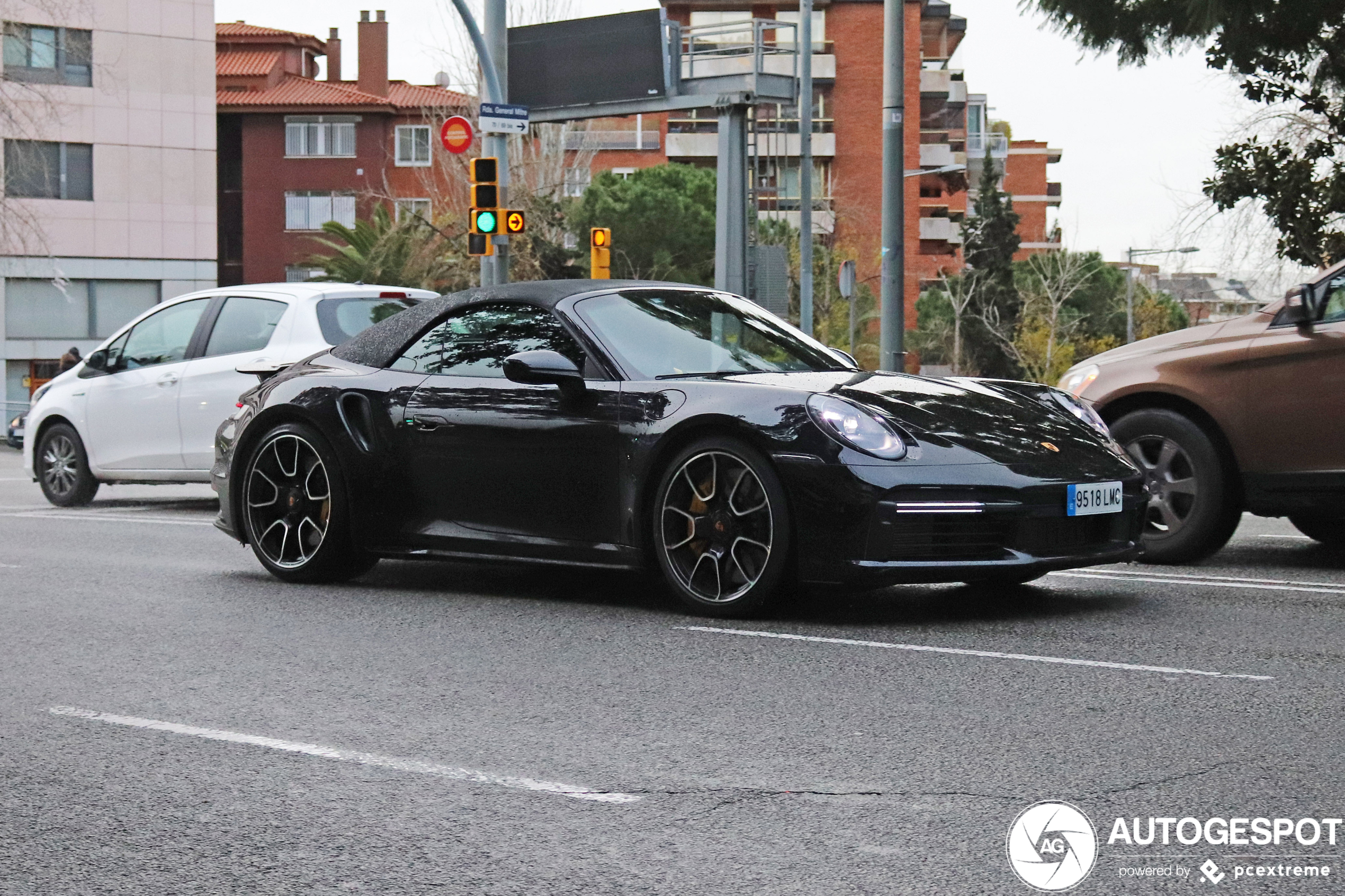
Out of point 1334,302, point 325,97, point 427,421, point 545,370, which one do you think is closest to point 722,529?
point 545,370

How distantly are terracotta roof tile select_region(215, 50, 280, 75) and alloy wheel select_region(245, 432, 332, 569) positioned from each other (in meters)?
64.5

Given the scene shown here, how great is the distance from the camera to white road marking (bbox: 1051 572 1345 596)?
785 centimetres

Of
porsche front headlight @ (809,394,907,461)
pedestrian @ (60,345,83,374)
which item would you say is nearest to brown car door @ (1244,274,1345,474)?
porsche front headlight @ (809,394,907,461)

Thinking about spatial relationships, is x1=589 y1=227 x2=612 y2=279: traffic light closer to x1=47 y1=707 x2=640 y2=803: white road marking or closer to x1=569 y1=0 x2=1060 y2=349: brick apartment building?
x1=47 y1=707 x2=640 y2=803: white road marking

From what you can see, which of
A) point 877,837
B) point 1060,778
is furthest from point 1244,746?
point 877,837

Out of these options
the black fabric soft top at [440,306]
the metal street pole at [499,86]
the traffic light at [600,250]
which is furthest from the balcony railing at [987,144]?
the black fabric soft top at [440,306]

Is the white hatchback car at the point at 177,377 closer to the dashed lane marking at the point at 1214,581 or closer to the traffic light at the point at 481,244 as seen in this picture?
the traffic light at the point at 481,244

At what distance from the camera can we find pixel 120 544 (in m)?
10.6

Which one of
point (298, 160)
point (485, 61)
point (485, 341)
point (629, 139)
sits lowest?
point (485, 341)

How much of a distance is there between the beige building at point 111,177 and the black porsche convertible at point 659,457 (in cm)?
4598

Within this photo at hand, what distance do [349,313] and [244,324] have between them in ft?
2.80

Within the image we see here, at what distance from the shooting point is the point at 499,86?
19.3 metres

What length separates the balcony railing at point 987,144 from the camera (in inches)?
4134

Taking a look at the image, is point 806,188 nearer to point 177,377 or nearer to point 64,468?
point 64,468
